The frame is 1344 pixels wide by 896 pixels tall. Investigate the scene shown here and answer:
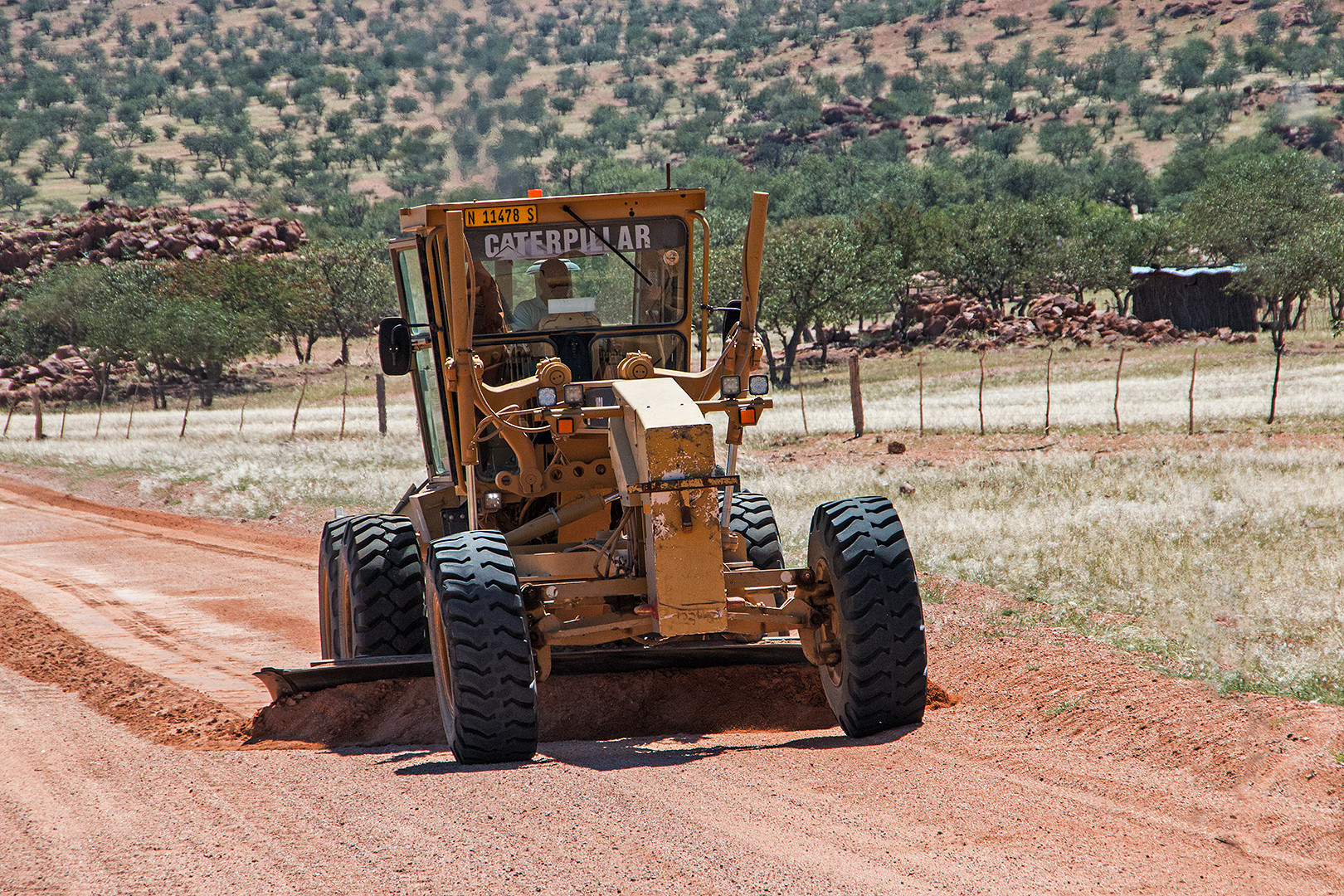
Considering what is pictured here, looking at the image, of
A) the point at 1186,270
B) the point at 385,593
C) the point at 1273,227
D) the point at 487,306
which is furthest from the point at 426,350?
the point at 1186,270

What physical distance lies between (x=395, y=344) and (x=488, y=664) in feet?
10.1

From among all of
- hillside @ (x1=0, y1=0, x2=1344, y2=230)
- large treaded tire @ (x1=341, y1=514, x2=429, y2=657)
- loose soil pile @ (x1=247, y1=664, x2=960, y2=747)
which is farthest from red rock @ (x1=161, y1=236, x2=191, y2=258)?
loose soil pile @ (x1=247, y1=664, x2=960, y2=747)

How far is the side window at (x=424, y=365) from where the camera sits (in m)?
8.27

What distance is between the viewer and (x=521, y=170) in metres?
19.1

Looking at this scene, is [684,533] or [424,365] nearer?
[684,533]

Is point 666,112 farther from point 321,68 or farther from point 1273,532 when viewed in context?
point 1273,532

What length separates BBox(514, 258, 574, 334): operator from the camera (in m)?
7.91

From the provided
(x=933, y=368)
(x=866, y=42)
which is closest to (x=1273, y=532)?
(x=933, y=368)

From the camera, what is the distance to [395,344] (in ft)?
27.5

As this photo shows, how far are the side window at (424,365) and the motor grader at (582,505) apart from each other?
0.09 ft

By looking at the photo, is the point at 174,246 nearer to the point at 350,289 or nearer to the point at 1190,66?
the point at 350,289

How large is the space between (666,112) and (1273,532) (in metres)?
139

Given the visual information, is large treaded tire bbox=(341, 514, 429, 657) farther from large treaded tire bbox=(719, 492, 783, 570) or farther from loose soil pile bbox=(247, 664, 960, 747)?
large treaded tire bbox=(719, 492, 783, 570)

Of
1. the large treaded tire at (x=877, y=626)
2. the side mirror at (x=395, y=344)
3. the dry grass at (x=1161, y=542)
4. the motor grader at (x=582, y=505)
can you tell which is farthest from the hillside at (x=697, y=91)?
the large treaded tire at (x=877, y=626)
